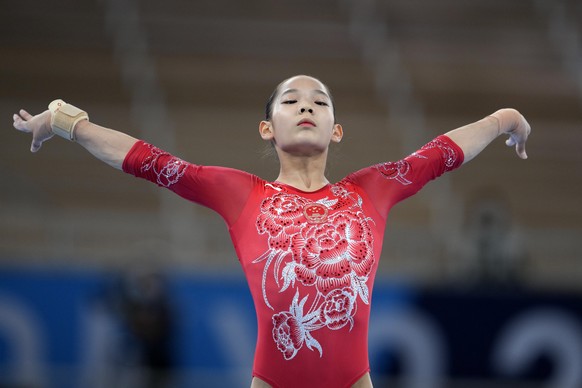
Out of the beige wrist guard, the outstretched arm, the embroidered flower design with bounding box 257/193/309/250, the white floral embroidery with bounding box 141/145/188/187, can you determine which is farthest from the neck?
the beige wrist guard

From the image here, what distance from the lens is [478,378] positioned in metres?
6.03

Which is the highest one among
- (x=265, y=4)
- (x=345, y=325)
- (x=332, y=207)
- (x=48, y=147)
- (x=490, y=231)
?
(x=265, y=4)

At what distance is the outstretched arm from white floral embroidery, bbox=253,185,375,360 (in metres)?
0.53

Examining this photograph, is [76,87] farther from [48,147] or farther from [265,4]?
[265,4]

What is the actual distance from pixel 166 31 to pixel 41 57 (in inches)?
53.1

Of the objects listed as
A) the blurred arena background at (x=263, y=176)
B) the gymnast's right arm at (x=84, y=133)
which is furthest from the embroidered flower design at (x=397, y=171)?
the blurred arena background at (x=263, y=176)

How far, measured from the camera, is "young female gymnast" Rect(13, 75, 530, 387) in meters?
3.04

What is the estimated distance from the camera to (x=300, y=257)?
307cm

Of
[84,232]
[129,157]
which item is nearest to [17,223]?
[84,232]

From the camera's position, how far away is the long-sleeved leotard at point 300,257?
3033 millimetres

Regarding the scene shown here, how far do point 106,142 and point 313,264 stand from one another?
2.73 ft

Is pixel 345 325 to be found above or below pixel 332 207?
below

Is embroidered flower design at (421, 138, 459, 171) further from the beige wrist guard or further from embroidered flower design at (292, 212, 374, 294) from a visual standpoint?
the beige wrist guard

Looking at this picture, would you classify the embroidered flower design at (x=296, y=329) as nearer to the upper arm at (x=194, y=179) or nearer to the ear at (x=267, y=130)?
the upper arm at (x=194, y=179)
